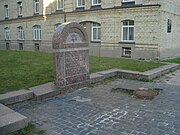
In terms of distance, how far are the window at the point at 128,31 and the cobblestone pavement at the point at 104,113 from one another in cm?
1110

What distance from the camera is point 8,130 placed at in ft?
14.3

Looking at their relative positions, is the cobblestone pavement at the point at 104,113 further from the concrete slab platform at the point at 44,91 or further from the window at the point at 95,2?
the window at the point at 95,2

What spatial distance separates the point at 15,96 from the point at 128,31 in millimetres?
13657

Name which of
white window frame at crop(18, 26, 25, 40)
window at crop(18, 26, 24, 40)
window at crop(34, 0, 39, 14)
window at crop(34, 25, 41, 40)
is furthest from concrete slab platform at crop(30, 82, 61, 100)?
window at crop(18, 26, 24, 40)

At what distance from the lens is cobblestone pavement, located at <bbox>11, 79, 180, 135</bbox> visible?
15.4 ft

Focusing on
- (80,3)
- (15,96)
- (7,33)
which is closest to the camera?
(15,96)

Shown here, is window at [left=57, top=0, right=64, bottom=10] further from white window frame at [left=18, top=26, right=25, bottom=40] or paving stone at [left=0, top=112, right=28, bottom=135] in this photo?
paving stone at [left=0, top=112, right=28, bottom=135]

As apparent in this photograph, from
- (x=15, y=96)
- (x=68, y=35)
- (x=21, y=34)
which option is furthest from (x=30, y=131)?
(x=21, y=34)

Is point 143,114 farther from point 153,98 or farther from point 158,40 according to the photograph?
point 158,40

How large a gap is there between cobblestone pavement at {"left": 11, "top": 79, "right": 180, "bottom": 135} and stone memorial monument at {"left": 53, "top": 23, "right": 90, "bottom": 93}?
0.47 meters

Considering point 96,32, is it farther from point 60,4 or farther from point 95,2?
point 60,4

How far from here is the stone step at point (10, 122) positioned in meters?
4.30

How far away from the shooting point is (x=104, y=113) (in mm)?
5570

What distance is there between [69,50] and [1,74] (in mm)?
3378
